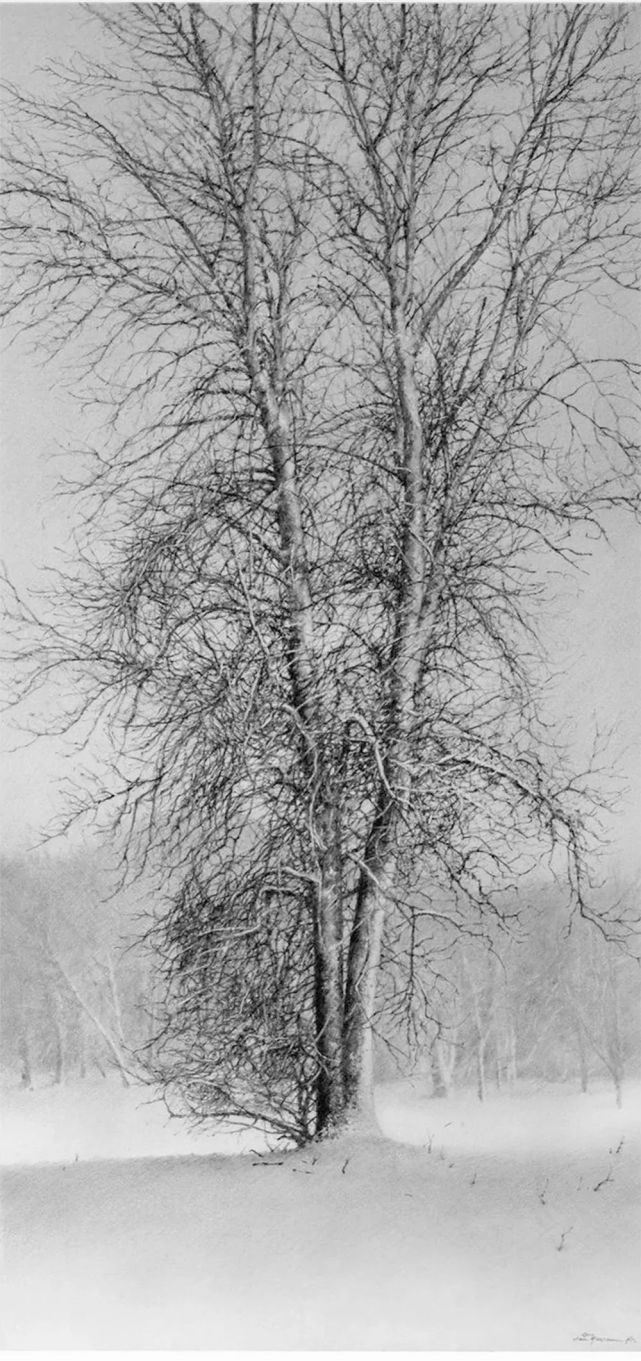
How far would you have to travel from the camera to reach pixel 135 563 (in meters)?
5.32

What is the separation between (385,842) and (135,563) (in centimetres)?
140

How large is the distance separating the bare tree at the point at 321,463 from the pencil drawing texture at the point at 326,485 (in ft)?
0.04

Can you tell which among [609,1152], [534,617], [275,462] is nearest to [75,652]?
[275,462]

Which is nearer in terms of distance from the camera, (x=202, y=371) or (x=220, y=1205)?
(x=220, y=1205)

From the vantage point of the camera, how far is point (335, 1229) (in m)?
4.69

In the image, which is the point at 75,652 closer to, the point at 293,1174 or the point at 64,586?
the point at 64,586

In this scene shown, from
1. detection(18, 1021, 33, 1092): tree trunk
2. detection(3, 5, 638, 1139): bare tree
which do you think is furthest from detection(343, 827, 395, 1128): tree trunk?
detection(18, 1021, 33, 1092): tree trunk

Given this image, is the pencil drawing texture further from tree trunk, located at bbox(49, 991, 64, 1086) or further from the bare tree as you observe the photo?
tree trunk, located at bbox(49, 991, 64, 1086)

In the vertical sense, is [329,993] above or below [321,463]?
below

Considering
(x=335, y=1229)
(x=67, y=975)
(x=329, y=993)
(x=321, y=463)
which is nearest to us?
(x=335, y=1229)

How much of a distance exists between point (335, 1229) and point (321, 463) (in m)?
2.77

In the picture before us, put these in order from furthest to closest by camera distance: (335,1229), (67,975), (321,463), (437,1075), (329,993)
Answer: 1. (321,463)
2. (329,993)
3. (437,1075)
4. (67,975)
5. (335,1229)

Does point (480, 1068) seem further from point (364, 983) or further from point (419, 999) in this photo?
point (364, 983)
